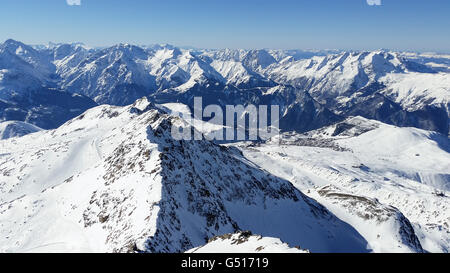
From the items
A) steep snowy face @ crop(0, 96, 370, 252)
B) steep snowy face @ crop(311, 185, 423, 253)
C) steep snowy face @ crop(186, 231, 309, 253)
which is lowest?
steep snowy face @ crop(311, 185, 423, 253)

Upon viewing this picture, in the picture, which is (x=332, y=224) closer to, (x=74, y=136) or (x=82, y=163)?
(x=82, y=163)

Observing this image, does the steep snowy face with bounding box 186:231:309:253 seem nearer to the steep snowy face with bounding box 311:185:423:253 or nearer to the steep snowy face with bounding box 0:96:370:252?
the steep snowy face with bounding box 0:96:370:252

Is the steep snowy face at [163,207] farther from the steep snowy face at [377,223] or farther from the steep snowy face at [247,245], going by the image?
the steep snowy face at [247,245]

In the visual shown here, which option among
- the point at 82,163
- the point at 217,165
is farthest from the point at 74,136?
the point at 217,165

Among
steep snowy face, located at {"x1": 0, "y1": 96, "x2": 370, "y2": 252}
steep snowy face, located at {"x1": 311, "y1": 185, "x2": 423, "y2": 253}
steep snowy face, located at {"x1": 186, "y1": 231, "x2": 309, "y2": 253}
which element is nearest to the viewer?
steep snowy face, located at {"x1": 186, "y1": 231, "x2": 309, "y2": 253}

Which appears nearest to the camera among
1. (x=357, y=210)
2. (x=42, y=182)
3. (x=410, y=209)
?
(x=357, y=210)

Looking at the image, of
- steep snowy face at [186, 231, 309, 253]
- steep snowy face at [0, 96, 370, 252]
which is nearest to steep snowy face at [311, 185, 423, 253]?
steep snowy face at [0, 96, 370, 252]
